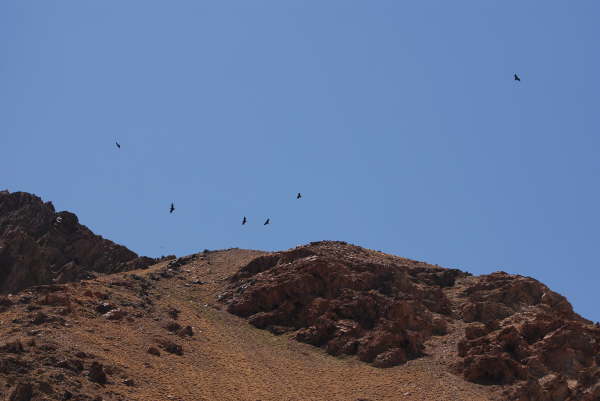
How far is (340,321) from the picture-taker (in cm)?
5241

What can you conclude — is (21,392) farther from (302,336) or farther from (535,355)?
(535,355)

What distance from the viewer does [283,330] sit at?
173ft

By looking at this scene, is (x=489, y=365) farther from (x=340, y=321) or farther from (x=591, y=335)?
(x=340, y=321)

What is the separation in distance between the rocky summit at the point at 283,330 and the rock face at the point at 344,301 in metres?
0.10

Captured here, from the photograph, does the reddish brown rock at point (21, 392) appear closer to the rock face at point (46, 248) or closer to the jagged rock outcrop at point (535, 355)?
the jagged rock outcrop at point (535, 355)

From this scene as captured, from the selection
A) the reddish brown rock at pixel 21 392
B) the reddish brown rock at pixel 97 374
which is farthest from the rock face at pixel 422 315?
the reddish brown rock at pixel 21 392

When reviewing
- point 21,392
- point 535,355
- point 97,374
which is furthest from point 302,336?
point 21,392

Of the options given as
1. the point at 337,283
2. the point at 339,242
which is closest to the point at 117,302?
the point at 337,283

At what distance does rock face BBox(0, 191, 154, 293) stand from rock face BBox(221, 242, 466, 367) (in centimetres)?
1277

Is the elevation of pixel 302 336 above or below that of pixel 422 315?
below

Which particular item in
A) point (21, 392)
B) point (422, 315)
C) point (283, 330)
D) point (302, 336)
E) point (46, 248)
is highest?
point (46, 248)

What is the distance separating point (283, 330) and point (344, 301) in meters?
4.54

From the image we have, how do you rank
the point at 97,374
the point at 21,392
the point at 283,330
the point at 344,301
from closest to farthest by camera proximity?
the point at 21,392 → the point at 97,374 → the point at 283,330 → the point at 344,301

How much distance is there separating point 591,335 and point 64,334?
29972 mm
